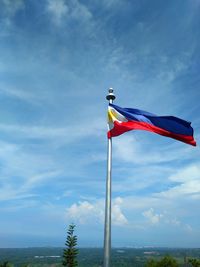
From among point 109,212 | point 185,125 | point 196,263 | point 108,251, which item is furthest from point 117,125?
point 196,263

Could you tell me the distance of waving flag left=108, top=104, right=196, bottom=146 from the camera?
1552 cm

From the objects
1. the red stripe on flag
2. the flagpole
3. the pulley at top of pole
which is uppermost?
the pulley at top of pole

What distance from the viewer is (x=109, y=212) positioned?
1309cm

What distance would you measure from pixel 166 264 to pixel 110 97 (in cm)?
8047

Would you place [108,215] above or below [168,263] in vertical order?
below

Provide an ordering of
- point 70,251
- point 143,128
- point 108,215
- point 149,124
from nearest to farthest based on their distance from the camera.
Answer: point 108,215 → point 143,128 → point 149,124 → point 70,251

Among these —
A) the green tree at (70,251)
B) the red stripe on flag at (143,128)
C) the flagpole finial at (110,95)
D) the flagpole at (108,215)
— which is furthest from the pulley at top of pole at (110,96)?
the green tree at (70,251)

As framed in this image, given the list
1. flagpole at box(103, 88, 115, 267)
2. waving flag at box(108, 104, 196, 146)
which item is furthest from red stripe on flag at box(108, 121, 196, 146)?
flagpole at box(103, 88, 115, 267)

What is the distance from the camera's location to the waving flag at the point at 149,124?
15.5 metres

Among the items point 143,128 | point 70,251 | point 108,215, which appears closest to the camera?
point 108,215

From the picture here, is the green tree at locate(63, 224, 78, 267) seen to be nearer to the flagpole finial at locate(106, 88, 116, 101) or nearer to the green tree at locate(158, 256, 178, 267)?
the green tree at locate(158, 256, 178, 267)

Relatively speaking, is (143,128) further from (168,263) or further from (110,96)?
(168,263)

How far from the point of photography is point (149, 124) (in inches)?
614

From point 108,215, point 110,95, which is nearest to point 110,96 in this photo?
point 110,95
